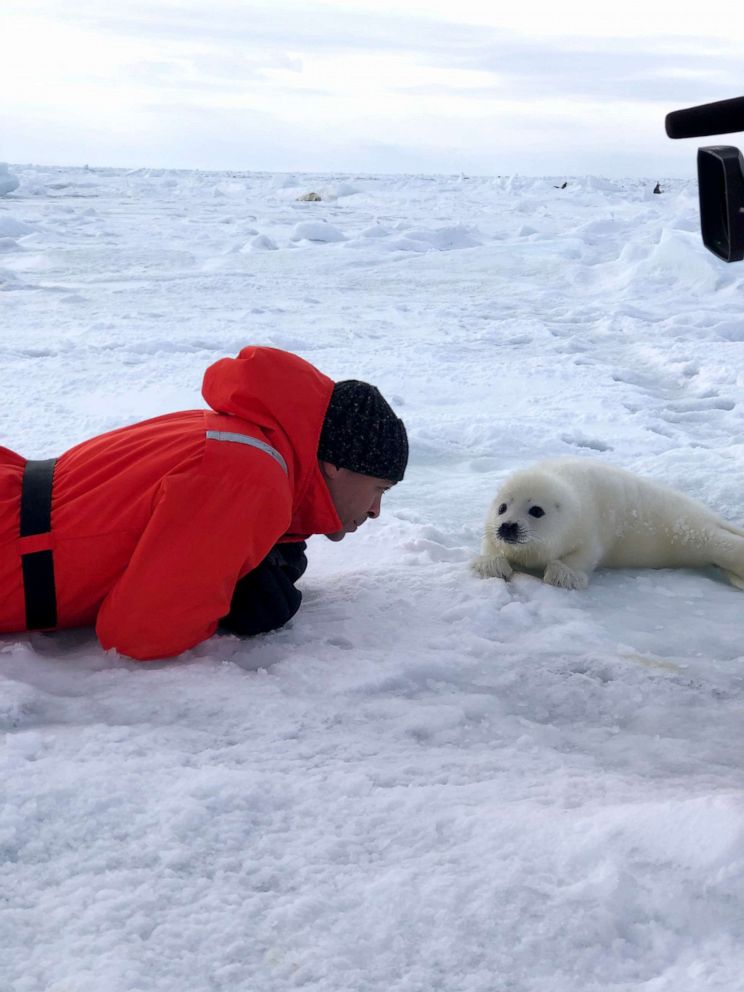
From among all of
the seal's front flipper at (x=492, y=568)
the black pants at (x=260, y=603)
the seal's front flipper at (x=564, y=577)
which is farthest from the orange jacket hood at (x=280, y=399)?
the seal's front flipper at (x=564, y=577)

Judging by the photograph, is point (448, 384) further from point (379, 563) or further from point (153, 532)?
point (153, 532)

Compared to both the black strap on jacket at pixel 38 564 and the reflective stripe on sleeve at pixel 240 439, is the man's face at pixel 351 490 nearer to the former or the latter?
the reflective stripe on sleeve at pixel 240 439

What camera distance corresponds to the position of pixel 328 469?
2148mm

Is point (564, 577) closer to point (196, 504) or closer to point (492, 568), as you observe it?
point (492, 568)

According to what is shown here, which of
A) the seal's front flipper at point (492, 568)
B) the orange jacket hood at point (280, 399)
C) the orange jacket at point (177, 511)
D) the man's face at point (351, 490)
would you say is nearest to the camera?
the orange jacket at point (177, 511)

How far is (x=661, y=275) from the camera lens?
9.93 metres

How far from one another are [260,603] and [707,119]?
1285mm

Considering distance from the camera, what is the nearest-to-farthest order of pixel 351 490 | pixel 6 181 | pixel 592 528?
pixel 351 490, pixel 592 528, pixel 6 181

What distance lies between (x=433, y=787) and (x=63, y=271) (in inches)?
404

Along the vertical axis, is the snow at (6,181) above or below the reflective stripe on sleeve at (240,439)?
above

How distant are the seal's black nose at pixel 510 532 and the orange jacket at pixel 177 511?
690 mm

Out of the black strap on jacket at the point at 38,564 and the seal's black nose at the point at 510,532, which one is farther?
the seal's black nose at the point at 510,532

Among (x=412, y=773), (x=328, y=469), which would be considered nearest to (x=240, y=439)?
(x=328, y=469)

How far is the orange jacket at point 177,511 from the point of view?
6.24 ft
